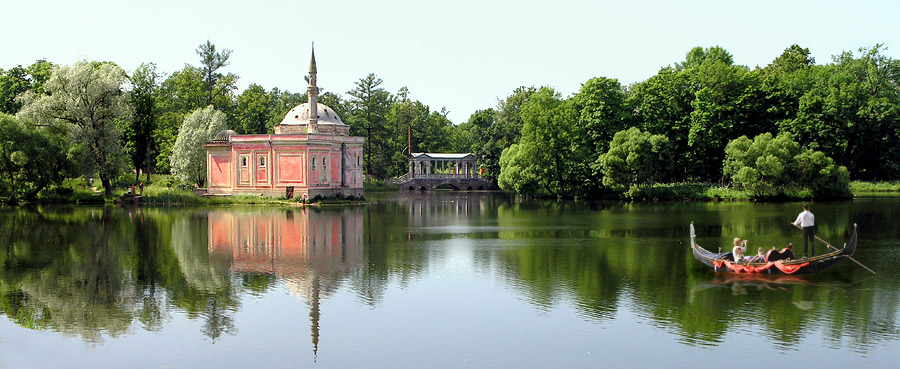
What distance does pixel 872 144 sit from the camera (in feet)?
232

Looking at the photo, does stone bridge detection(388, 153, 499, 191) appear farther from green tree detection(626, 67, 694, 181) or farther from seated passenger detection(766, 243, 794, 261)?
seated passenger detection(766, 243, 794, 261)

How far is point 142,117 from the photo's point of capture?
7062cm

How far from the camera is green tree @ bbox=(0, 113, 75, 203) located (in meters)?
52.3

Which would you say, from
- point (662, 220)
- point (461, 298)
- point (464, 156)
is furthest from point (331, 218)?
point (464, 156)

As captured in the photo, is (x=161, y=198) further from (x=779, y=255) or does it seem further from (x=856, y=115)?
(x=856, y=115)

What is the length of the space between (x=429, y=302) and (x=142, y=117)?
59.6 m

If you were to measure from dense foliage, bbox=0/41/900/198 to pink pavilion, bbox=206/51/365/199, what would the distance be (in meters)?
7.25

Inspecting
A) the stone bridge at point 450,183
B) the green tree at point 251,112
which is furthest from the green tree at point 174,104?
the stone bridge at point 450,183

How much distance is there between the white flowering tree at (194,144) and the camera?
65.4m

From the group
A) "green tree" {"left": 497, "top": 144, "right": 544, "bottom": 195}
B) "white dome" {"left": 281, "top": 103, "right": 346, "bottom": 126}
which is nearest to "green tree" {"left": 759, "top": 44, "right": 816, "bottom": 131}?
"green tree" {"left": 497, "top": 144, "right": 544, "bottom": 195}

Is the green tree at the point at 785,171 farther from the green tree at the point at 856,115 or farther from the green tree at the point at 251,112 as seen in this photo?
the green tree at the point at 251,112

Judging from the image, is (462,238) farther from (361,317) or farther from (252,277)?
(361,317)

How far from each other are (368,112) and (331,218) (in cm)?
5701

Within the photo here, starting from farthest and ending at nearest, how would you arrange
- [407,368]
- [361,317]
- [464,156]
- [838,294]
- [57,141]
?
[464,156] → [57,141] → [838,294] → [361,317] → [407,368]
